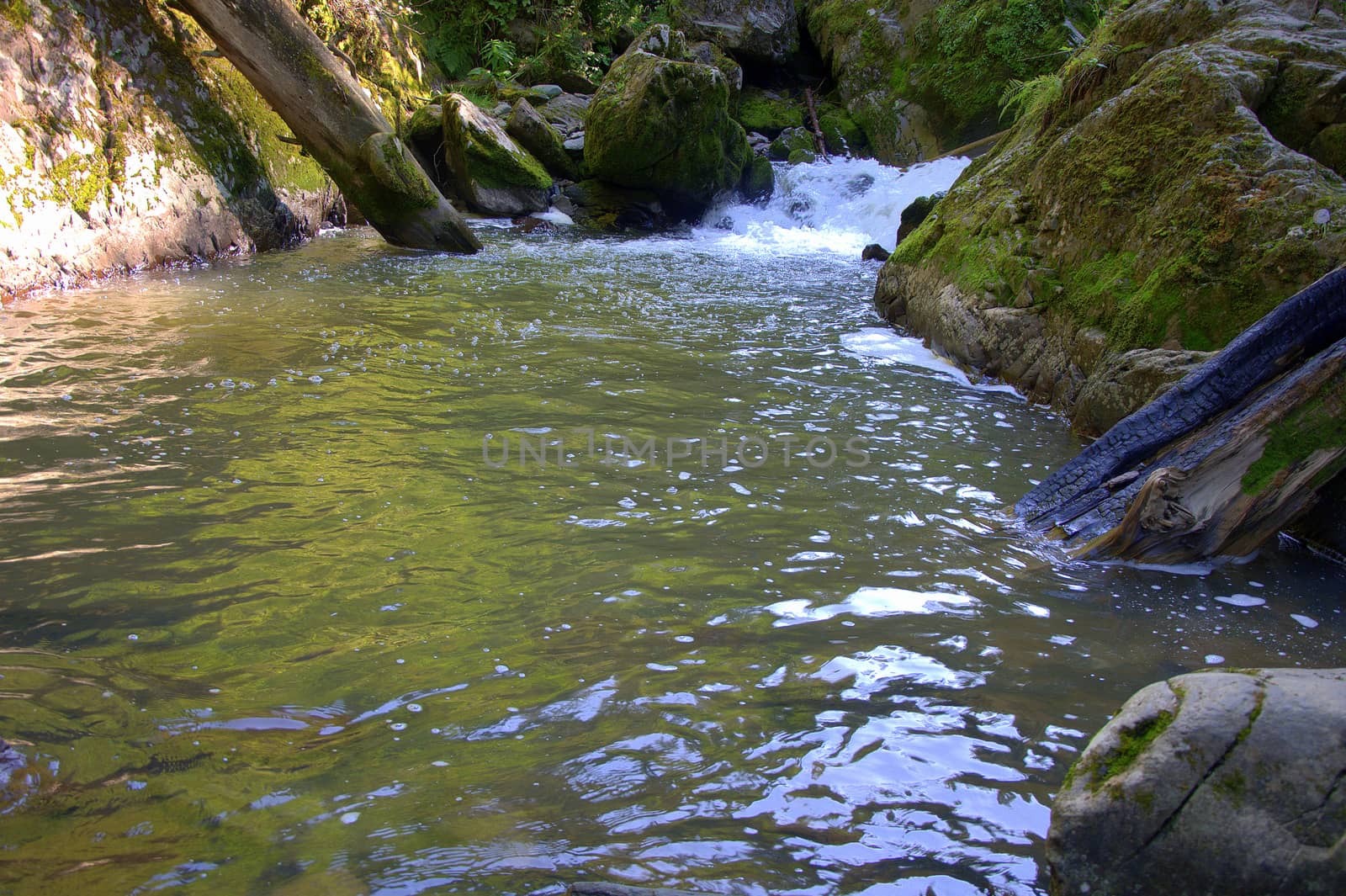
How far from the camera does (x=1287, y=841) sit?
1.82 metres

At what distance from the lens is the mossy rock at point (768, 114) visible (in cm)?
2022

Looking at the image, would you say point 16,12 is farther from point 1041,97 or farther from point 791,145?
point 791,145

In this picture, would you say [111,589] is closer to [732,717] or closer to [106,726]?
[106,726]

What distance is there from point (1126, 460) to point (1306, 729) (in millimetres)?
2546

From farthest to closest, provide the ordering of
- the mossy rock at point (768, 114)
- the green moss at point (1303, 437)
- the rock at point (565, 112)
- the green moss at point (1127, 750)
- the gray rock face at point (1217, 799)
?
the mossy rock at point (768, 114), the rock at point (565, 112), the green moss at point (1303, 437), the green moss at point (1127, 750), the gray rock face at point (1217, 799)

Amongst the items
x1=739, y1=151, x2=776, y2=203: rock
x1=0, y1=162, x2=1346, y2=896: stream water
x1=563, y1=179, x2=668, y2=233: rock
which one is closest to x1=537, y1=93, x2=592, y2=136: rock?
x1=563, y1=179, x2=668, y2=233: rock

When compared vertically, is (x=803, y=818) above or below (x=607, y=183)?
below

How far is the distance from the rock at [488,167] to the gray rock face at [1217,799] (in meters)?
14.2

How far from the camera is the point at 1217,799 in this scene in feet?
6.15

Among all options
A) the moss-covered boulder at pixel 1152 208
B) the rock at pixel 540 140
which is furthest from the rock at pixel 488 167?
the moss-covered boulder at pixel 1152 208

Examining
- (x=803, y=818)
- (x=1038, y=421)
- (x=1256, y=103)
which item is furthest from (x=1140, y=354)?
(x=803, y=818)

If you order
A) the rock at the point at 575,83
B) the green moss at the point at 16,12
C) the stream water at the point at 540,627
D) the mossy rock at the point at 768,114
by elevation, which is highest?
the rock at the point at 575,83

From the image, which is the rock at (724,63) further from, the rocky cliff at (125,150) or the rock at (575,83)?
the rocky cliff at (125,150)

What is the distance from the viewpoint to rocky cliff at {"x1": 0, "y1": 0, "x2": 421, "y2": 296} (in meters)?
7.84
